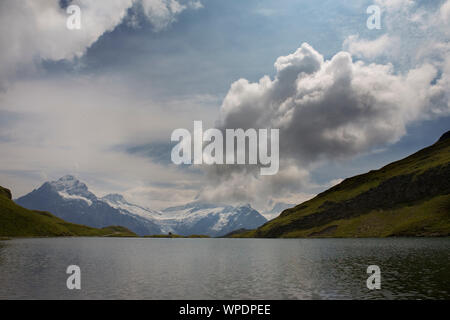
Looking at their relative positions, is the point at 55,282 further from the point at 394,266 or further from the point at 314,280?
the point at 394,266

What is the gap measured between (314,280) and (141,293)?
30548 millimetres

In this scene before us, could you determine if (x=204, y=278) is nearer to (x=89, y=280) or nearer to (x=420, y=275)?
(x=89, y=280)

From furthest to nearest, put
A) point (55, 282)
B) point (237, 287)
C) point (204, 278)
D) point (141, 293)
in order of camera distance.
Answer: point (204, 278), point (55, 282), point (237, 287), point (141, 293)

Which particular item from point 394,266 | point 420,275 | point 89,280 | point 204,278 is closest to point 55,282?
point 89,280

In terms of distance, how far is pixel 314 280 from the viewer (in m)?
58.7
